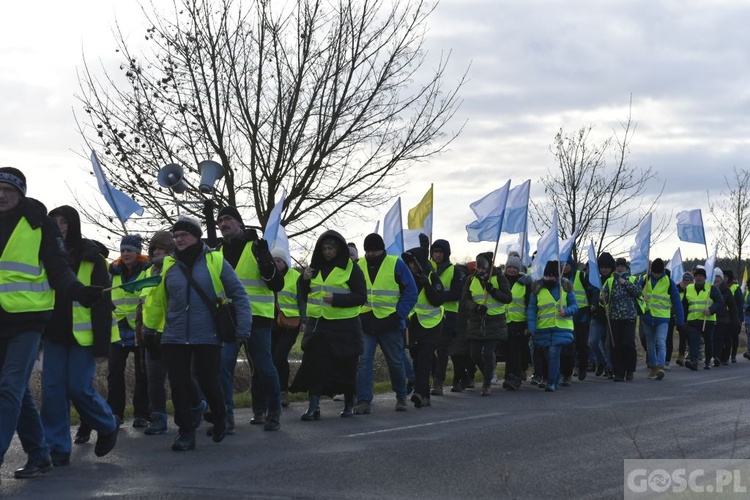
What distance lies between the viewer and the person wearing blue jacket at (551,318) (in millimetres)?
16969

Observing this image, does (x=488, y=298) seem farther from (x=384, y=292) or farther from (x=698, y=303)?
(x=698, y=303)

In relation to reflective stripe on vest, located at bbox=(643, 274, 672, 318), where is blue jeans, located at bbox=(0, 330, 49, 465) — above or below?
below

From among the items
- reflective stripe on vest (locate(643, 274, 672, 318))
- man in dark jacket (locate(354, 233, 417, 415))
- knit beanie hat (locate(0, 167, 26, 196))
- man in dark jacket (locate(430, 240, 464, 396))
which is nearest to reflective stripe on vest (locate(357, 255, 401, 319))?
man in dark jacket (locate(354, 233, 417, 415))

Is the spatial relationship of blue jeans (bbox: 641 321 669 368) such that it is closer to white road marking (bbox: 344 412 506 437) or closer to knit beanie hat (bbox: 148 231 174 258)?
white road marking (bbox: 344 412 506 437)

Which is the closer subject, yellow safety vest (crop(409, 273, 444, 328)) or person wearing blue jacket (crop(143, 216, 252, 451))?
person wearing blue jacket (crop(143, 216, 252, 451))

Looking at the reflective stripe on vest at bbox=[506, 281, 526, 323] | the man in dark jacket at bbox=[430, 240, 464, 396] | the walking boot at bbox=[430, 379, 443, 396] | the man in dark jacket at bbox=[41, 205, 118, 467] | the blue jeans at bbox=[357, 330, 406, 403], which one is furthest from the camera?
the reflective stripe on vest at bbox=[506, 281, 526, 323]

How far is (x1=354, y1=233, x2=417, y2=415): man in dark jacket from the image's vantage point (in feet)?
44.2

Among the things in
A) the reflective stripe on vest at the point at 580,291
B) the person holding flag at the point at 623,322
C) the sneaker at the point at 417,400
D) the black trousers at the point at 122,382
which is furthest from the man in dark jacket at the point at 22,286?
the reflective stripe on vest at the point at 580,291

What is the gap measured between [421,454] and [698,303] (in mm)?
14614

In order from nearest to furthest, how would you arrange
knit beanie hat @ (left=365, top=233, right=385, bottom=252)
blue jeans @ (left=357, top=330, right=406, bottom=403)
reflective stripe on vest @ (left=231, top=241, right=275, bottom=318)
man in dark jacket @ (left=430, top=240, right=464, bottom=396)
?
1. reflective stripe on vest @ (left=231, top=241, right=275, bottom=318)
2. blue jeans @ (left=357, top=330, right=406, bottom=403)
3. knit beanie hat @ (left=365, top=233, right=385, bottom=252)
4. man in dark jacket @ (left=430, top=240, right=464, bottom=396)

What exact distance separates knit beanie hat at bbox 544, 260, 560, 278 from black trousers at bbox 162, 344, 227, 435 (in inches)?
335

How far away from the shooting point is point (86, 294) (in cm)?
804

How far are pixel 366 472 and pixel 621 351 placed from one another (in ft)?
36.4

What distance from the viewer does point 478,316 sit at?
16375 mm
